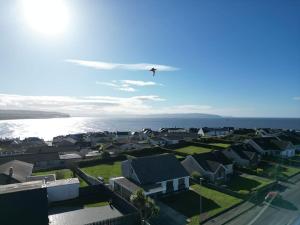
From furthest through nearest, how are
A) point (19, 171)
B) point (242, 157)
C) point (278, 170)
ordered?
1. point (242, 157)
2. point (278, 170)
3. point (19, 171)

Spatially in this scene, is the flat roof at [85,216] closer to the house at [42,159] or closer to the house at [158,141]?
the house at [42,159]

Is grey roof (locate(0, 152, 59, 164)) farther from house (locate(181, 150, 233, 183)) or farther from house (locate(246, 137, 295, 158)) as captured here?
house (locate(246, 137, 295, 158))

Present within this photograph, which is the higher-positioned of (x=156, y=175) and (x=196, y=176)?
(x=156, y=175)

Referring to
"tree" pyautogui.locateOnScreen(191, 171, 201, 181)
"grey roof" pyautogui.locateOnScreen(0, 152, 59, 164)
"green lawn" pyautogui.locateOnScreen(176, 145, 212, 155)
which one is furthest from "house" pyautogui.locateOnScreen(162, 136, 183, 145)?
"tree" pyautogui.locateOnScreen(191, 171, 201, 181)

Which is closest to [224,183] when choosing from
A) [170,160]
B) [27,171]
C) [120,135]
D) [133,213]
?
[170,160]

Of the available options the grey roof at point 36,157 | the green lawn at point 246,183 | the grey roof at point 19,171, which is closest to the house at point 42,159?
the grey roof at point 36,157

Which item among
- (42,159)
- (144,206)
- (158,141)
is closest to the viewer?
(144,206)

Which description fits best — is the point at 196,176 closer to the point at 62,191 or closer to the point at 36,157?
the point at 62,191

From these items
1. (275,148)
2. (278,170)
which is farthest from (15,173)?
(275,148)
